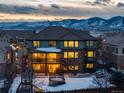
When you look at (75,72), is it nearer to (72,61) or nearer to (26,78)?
(72,61)

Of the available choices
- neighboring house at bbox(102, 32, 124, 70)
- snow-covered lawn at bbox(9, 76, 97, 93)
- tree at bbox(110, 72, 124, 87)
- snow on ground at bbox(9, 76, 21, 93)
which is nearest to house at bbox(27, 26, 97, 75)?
neighboring house at bbox(102, 32, 124, 70)

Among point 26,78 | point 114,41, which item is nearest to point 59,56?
point 114,41

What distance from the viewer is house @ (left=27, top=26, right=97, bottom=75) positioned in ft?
166

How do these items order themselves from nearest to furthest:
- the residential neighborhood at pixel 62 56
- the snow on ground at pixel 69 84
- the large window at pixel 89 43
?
the snow on ground at pixel 69 84 < the residential neighborhood at pixel 62 56 < the large window at pixel 89 43

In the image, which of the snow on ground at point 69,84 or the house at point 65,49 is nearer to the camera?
the snow on ground at point 69,84

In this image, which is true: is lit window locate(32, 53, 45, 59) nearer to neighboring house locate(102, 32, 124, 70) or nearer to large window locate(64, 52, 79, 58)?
large window locate(64, 52, 79, 58)

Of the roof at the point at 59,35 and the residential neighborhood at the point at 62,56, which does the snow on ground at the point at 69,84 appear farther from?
the roof at the point at 59,35

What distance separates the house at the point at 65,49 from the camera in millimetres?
50500

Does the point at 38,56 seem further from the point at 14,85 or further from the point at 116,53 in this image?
the point at 14,85

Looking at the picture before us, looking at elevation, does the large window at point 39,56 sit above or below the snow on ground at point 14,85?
above

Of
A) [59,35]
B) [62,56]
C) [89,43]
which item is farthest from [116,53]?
[59,35]

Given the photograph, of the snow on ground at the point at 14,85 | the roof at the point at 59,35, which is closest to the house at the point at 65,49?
the roof at the point at 59,35

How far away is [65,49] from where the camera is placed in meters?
52.2

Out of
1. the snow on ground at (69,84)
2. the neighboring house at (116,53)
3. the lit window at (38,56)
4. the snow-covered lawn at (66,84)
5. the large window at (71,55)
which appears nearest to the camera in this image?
the snow-covered lawn at (66,84)
